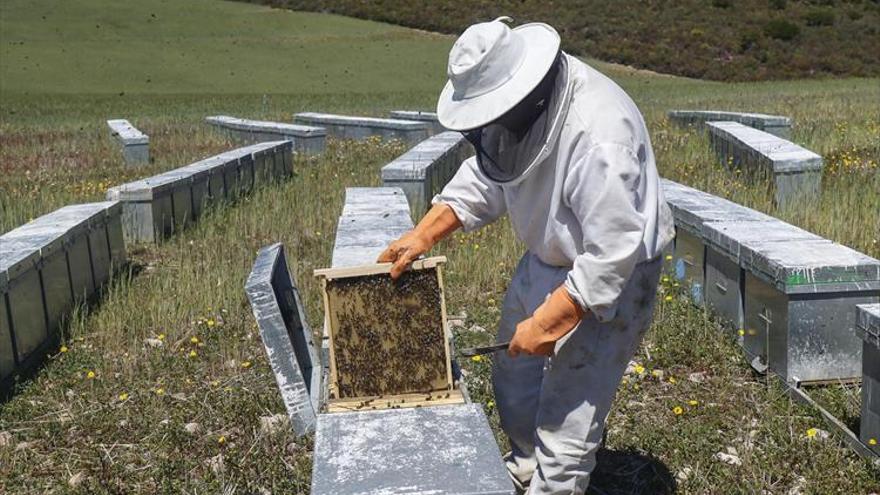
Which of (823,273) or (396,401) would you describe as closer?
(396,401)

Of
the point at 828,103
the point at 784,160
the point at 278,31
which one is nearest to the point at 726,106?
the point at 828,103

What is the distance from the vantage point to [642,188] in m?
3.26

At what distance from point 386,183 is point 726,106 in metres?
15.3

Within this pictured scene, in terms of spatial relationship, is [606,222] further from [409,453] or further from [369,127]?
[369,127]

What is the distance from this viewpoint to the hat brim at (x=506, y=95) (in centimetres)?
313

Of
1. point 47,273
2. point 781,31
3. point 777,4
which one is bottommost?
point 47,273

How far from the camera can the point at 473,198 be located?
4.02 meters

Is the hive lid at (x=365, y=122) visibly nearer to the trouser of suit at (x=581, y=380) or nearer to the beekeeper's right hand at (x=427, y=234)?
the beekeeper's right hand at (x=427, y=234)

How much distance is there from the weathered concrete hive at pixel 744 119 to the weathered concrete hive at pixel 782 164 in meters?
2.92

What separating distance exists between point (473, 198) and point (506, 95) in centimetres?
93

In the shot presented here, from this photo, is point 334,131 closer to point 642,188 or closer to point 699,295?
point 699,295

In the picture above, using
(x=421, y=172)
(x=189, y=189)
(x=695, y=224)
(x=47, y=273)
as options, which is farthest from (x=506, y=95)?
(x=189, y=189)

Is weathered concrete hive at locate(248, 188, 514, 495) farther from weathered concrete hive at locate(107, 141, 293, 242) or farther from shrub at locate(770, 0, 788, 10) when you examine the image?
shrub at locate(770, 0, 788, 10)

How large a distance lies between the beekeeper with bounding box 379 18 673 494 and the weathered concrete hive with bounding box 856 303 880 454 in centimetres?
124
